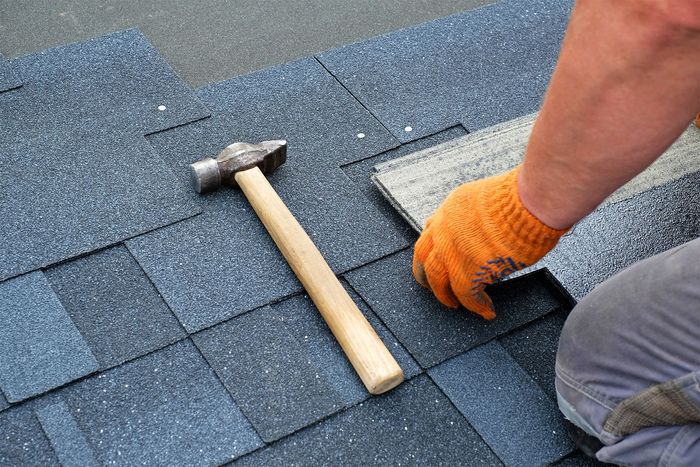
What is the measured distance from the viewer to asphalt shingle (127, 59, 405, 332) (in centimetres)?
212

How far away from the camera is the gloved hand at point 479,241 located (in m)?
1.72

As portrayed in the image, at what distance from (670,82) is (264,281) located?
1.16 metres

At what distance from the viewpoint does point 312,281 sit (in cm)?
204

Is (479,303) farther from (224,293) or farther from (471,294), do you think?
(224,293)

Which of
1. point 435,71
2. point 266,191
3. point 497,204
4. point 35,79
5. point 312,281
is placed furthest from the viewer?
point 435,71

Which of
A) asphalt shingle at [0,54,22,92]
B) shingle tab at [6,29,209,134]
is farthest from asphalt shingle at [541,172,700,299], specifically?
asphalt shingle at [0,54,22,92]

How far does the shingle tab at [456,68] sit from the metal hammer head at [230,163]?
1.55 feet

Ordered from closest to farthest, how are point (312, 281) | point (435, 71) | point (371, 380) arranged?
point (371, 380), point (312, 281), point (435, 71)

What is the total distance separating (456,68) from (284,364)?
136 cm

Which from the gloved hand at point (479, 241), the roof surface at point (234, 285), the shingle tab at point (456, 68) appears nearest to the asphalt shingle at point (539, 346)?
the roof surface at point (234, 285)

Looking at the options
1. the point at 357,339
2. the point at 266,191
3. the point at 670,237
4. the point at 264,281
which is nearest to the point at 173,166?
the point at 266,191

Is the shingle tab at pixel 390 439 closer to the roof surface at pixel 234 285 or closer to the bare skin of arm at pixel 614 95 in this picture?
the roof surface at pixel 234 285

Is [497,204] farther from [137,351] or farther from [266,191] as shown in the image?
[137,351]

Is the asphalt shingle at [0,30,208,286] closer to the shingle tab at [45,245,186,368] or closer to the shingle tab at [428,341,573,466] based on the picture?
the shingle tab at [45,245,186,368]
